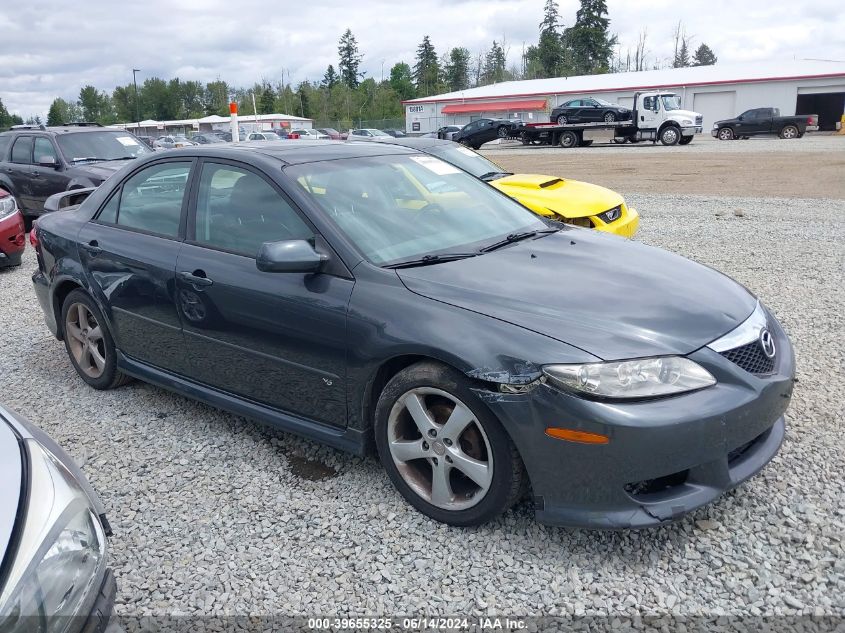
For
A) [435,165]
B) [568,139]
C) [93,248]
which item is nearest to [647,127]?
[568,139]

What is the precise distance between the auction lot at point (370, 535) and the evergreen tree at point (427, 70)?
10146 cm

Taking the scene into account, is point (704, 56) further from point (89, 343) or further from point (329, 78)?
point (89, 343)

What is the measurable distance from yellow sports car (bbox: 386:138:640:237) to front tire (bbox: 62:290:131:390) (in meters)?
3.41

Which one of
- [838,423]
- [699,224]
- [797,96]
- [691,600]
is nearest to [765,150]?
[699,224]

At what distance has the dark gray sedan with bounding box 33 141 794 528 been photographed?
2.58m

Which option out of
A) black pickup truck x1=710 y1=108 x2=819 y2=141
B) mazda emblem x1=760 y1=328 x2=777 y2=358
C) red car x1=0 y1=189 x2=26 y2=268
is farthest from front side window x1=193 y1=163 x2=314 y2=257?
black pickup truck x1=710 y1=108 x2=819 y2=141

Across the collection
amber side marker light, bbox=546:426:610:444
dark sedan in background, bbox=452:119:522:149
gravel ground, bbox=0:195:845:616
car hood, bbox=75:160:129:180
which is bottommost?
gravel ground, bbox=0:195:845:616

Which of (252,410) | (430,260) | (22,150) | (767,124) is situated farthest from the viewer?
(767,124)

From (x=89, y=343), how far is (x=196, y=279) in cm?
143

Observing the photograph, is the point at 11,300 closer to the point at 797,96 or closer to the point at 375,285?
the point at 375,285

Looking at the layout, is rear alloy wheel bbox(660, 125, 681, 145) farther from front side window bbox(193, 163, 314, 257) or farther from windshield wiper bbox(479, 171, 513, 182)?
front side window bbox(193, 163, 314, 257)

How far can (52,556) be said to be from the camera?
172 cm

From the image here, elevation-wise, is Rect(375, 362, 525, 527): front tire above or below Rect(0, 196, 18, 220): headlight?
below

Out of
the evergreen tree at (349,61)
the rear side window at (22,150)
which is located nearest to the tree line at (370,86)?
the evergreen tree at (349,61)
